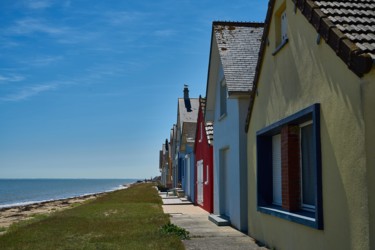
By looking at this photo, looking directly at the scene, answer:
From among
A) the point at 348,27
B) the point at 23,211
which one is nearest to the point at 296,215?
the point at 348,27

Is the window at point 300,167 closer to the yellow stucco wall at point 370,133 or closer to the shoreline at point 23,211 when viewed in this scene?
the yellow stucco wall at point 370,133

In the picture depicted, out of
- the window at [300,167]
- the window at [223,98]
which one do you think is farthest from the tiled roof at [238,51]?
the window at [300,167]

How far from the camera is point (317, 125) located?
7.09 metres

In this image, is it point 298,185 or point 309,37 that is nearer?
point 309,37

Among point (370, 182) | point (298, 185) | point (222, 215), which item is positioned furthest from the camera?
point (222, 215)

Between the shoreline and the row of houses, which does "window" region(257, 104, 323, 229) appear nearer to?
the row of houses

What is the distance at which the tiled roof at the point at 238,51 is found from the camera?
13.4 m

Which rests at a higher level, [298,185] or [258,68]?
[258,68]

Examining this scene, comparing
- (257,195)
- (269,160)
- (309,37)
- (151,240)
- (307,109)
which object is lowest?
(151,240)

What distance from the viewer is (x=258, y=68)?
10664 mm

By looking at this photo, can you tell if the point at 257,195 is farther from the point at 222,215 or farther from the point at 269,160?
the point at 222,215

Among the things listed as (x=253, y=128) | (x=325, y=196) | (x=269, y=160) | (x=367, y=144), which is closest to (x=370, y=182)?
(x=367, y=144)

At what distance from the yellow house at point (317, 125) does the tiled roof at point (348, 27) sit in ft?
0.04

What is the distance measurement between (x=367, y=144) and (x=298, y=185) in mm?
3254
